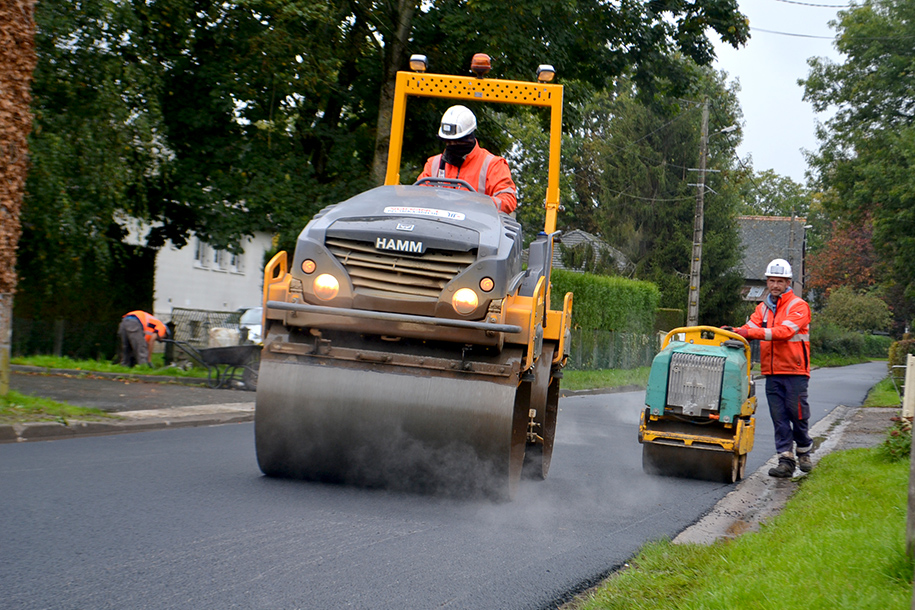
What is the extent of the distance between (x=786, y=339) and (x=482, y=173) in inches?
140

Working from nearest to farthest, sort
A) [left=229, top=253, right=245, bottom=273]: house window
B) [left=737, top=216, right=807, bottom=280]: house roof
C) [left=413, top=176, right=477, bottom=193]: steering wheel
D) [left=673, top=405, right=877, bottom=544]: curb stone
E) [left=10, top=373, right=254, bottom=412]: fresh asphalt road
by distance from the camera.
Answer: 1. [left=673, top=405, right=877, bottom=544]: curb stone
2. [left=413, top=176, right=477, bottom=193]: steering wheel
3. [left=10, top=373, right=254, bottom=412]: fresh asphalt road
4. [left=229, top=253, right=245, bottom=273]: house window
5. [left=737, top=216, right=807, bottom=280]: house roof

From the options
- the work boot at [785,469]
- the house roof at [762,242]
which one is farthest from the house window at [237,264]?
the house roof at [762,242]

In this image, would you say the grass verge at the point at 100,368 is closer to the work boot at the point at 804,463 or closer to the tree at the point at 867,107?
the work boot at the point at 804,463

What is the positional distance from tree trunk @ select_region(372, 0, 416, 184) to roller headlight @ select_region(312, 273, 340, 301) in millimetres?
11211

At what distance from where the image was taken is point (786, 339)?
368 inches

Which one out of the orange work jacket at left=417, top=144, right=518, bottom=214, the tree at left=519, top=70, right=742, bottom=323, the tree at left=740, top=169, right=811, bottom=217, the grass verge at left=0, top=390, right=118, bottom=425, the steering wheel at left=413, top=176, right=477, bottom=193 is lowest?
the grass verge at left=0, top=390, right=118, bottom=425

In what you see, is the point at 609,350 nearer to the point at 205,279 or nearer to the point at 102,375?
the point at 205,279

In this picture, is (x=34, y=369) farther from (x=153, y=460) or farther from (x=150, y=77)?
(x=153, y=460)

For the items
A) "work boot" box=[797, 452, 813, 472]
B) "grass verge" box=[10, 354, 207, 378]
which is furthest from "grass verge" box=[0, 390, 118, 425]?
"work boot" box=[797, 452, 813, 472]

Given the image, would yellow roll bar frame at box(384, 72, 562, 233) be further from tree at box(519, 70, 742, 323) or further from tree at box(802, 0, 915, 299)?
tree at box(519, 70, 742, 323)

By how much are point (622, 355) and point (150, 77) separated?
66.5ft

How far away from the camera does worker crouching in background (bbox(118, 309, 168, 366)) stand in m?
18.2

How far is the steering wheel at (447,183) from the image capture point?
733 centimetres

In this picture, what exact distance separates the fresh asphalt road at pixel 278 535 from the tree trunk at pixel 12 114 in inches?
89.9
